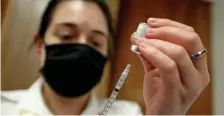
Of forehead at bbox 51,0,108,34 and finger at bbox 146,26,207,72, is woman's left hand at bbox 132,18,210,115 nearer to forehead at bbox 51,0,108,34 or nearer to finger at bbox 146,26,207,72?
finger at bbox 146,26,207,72

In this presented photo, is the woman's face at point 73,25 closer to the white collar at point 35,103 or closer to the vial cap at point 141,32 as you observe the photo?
the white collar at point 35,103

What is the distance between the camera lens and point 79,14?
61 cm

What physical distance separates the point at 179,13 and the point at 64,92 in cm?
36

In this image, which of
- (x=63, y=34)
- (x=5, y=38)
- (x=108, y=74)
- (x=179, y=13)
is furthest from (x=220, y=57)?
(x=5, y=38)

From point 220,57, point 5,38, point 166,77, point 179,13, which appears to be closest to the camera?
point 166,77

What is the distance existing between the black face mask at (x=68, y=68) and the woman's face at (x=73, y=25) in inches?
0.6

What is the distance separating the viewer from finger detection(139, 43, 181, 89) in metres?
0.35

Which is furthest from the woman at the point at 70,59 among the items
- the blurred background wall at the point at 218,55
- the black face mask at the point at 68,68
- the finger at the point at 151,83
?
the blurred background wall at the point at 218,55

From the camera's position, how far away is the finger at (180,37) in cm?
36

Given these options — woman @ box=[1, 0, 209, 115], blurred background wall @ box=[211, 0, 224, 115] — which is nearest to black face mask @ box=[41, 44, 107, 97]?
woman @ box=[1, 0, 209, 115]

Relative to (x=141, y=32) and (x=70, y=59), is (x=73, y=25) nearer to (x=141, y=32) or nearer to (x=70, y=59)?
(x=70, y=59)

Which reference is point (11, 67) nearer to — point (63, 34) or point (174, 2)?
point (63, 34)

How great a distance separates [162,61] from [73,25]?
291 mm

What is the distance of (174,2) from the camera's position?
809 mm
